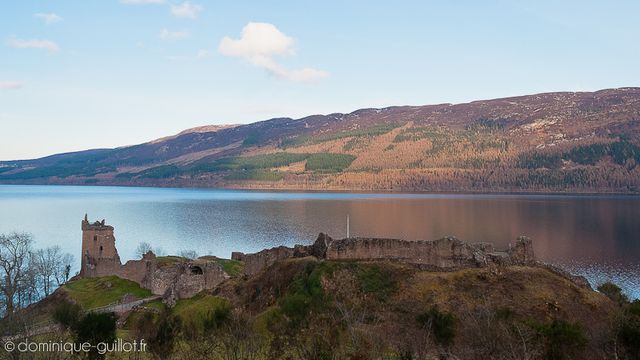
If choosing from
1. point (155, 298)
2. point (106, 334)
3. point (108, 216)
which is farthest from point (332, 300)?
point (108, 216)

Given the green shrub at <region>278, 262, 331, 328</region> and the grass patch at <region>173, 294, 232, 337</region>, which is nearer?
the grass patch at <region>173, 294, 232, 337</region>

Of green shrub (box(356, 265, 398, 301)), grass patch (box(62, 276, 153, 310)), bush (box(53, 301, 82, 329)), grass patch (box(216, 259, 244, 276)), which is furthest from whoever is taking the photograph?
grass patch (box(216, 259, 244, 276))

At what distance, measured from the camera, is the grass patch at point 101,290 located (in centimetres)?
5128

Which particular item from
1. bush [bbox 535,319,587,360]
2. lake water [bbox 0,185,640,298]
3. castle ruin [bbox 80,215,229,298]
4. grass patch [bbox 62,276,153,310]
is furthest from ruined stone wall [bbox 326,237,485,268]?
lake water [bbox 0,185,640,298]

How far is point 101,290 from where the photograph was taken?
179 feet

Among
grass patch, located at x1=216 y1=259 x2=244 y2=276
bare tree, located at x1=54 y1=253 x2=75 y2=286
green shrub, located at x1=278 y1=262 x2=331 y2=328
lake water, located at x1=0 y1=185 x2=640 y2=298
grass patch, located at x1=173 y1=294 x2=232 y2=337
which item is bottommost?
lake water, located at x1=0 y1=185 x2=640 y2=298

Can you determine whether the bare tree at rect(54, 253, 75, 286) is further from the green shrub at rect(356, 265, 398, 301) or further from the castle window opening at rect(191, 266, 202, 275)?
the green shrub at rect(356, 265, 398, 301)

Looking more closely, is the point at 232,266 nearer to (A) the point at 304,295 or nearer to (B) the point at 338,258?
(B) the point at 338,258

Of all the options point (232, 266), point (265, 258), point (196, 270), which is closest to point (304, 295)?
point (265, 258)

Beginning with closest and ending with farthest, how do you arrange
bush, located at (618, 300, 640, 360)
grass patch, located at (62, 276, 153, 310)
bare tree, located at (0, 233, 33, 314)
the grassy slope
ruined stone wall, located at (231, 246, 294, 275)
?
1. bush, located at (618, 300, 640, 360)
2. the grassy slope
3. ruined stone wall, located at (231, 246, 294, 275)
4. bare tree, located at (0, 233, 33, 314)
5. grass patch, located at (62, 276, 153, 310)

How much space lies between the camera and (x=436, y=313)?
30.3m

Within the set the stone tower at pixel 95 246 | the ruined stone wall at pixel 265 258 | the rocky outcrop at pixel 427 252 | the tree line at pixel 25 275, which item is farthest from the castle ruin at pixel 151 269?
the rocky outcrop at pixel 427 252

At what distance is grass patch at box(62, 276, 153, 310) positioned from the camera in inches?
2019

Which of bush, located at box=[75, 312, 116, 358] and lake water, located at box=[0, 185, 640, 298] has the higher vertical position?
bush, located at box=[75, 312, 116, 358]
